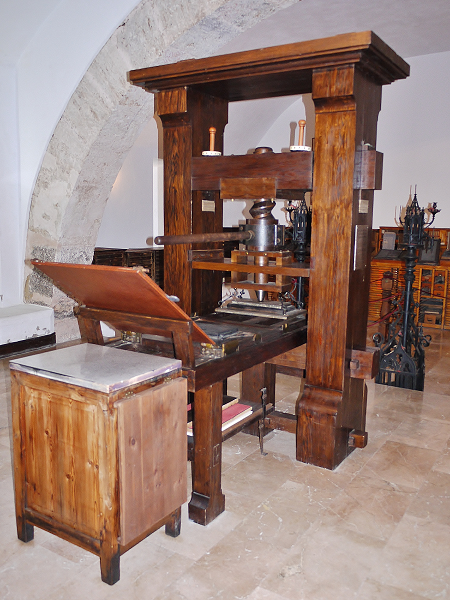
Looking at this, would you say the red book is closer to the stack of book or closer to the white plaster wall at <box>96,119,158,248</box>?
the stack of book

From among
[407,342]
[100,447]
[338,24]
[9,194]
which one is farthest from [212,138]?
[338,24]

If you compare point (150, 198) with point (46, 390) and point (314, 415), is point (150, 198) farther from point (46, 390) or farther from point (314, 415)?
point (46, 390)

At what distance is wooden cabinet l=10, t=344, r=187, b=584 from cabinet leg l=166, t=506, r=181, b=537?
0.6 inches

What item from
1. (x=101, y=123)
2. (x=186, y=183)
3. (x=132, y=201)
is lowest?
(x=186, y=183)

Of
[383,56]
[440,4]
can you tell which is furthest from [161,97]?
[440,4]

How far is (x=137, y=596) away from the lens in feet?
6.49

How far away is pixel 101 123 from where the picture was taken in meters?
4.91

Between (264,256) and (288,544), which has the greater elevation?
(264,256)

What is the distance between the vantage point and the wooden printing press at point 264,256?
2.43m

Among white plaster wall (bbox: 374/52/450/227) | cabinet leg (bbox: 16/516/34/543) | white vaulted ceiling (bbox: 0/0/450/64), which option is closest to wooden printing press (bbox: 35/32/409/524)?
cabinet leg (bbox: 16/516/34/543)

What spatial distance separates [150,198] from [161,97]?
506 centimetres

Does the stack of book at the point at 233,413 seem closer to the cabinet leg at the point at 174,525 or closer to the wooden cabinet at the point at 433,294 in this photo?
the cabinet leg at the point at 174,525

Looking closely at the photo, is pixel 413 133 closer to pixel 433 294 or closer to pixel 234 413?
pixel 433 294

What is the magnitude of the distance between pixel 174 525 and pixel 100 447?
0.66 meters
